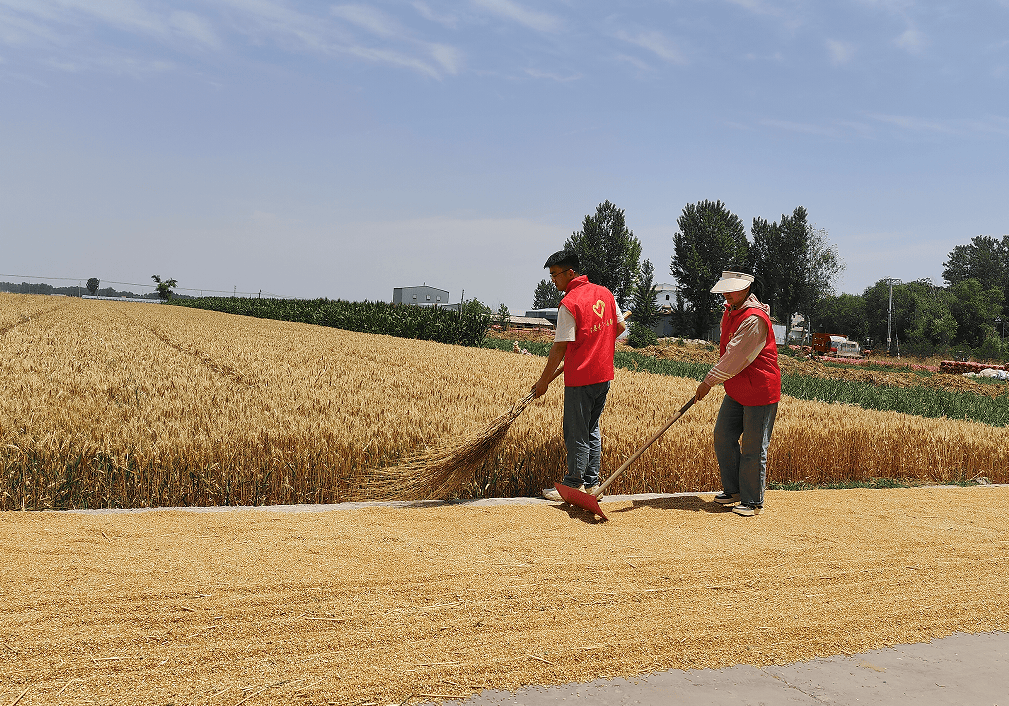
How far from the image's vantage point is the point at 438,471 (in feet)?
18.4

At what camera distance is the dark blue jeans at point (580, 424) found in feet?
17.9

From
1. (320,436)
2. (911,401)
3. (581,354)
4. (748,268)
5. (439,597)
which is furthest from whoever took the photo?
(748,268)

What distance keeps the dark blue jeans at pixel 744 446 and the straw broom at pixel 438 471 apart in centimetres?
163

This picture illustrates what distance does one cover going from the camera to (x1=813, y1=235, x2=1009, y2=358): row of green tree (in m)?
59.0

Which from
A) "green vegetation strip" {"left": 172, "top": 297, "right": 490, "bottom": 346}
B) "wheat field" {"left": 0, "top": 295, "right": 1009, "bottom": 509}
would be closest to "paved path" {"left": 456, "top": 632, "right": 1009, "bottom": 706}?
"wheat field" {"left": 0, "top": 295, "right": 1009, "bottom": 509}

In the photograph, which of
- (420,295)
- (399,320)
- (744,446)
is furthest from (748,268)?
(744,446)

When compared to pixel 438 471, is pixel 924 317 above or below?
above

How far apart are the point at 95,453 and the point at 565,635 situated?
13.3 feet

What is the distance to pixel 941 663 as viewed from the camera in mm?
3217

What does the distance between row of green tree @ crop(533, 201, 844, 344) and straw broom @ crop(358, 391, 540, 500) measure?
5271 cm

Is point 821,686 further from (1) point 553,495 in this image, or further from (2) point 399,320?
(2) point 399,320

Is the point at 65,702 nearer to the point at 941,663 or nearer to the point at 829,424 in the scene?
the point at 941,663

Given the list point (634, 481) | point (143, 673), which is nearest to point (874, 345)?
point (634, 481)

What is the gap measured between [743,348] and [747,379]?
0.34m
